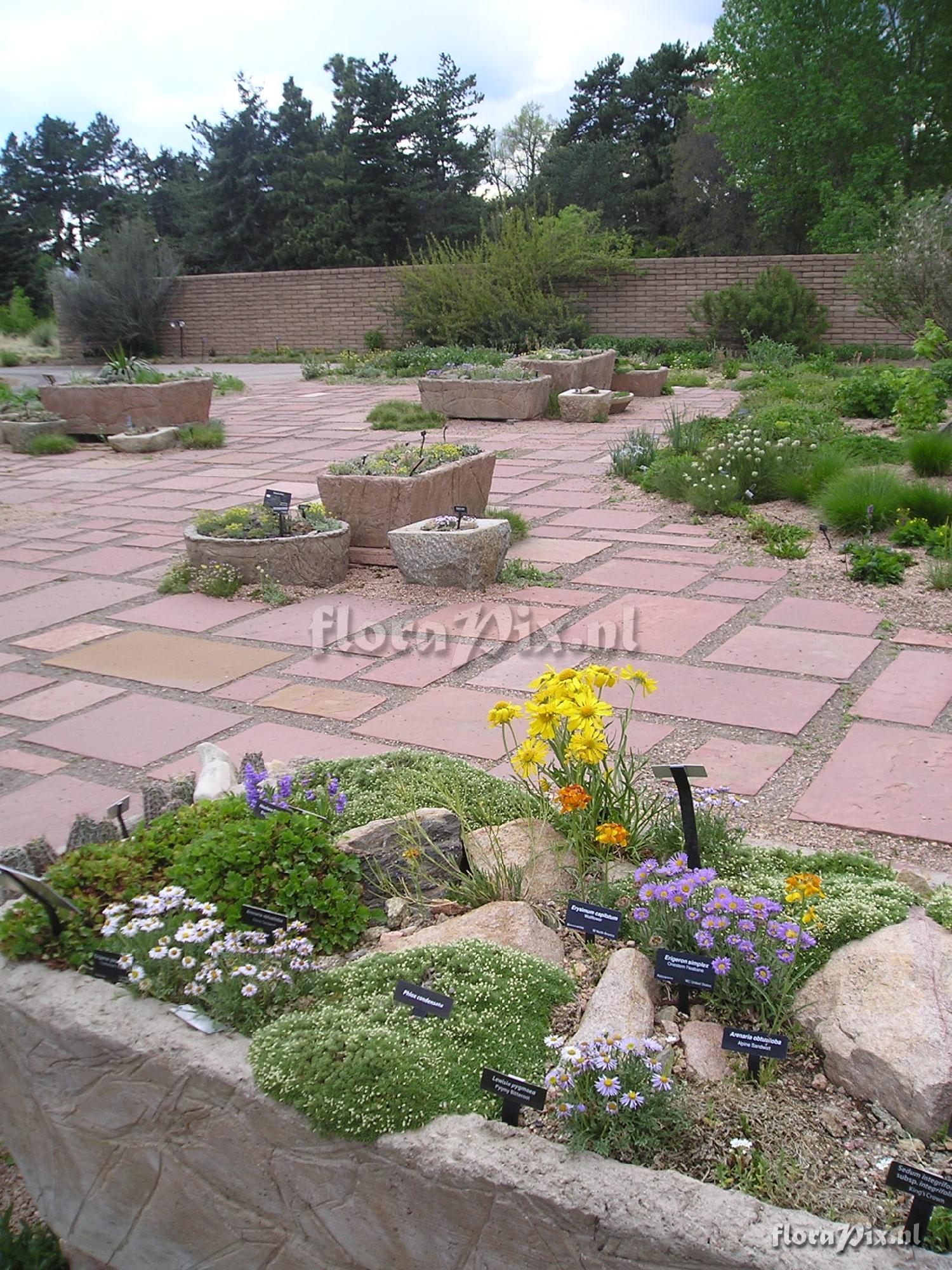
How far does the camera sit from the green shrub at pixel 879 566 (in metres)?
4.90

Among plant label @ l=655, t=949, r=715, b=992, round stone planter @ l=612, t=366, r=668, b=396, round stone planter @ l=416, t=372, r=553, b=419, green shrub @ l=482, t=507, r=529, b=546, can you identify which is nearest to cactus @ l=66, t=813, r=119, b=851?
plant label @ l=655, t=949, r=715, b=992

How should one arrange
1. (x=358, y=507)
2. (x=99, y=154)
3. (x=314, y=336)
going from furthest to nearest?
A: 1. (x=99, y=154)
2. (x=314, y=336)
3. (x=358, y=507)

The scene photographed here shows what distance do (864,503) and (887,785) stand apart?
299 centimetres

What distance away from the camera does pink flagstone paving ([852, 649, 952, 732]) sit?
3.45 metres

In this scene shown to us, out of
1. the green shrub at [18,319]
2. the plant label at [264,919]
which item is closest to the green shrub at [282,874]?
the plant label at [264,919]

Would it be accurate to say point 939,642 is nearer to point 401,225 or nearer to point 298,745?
point 298,745

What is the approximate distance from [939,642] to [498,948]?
2.93 m

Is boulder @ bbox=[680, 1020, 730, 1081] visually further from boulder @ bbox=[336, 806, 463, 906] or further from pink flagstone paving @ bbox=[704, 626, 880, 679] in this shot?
pink flagstone paving @ bbox=[704, 626, 880, 679]

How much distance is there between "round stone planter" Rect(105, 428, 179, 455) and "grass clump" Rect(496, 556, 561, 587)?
5.72m

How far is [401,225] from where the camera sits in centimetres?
3053

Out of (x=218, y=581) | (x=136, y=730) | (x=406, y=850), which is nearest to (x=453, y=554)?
(x=218, y=581)

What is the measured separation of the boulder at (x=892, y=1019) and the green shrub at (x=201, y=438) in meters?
8.93

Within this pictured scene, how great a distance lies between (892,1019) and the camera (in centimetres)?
163

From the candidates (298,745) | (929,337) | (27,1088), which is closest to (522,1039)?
(27,1088)
